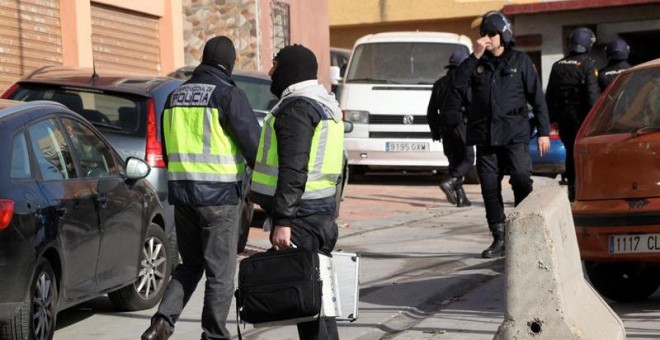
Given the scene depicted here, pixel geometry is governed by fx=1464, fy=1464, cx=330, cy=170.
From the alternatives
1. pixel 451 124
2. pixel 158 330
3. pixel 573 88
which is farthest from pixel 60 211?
pixel 451 124

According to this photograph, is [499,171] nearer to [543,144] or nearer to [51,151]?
[543,144]

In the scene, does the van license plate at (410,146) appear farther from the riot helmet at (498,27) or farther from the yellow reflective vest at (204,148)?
the yellow reflective vest at (204,148)

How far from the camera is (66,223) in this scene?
8.41 metres

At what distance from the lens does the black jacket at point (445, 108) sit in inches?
695

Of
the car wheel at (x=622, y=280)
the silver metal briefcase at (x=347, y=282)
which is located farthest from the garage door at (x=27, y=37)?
the silver metal briefcase at (x=347, y=282)

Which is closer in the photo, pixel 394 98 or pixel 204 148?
pixel 204 148

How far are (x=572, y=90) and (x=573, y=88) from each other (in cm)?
4

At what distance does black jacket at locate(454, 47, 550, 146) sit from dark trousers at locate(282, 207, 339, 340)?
15.6 feet

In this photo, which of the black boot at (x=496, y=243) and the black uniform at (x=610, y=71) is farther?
the black uniform at (x=610, y=71)

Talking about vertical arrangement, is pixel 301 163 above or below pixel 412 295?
above

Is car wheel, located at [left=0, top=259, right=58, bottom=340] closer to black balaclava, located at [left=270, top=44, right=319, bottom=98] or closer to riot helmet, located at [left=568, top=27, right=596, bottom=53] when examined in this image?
black balaclava, located at [left=270, top=44, right=319, bottom=98]

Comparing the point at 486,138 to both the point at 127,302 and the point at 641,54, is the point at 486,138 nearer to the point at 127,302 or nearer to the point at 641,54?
the point at 127,302

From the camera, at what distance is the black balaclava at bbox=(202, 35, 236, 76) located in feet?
26.5

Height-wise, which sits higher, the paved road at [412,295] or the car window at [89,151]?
the car window at [89,151]
